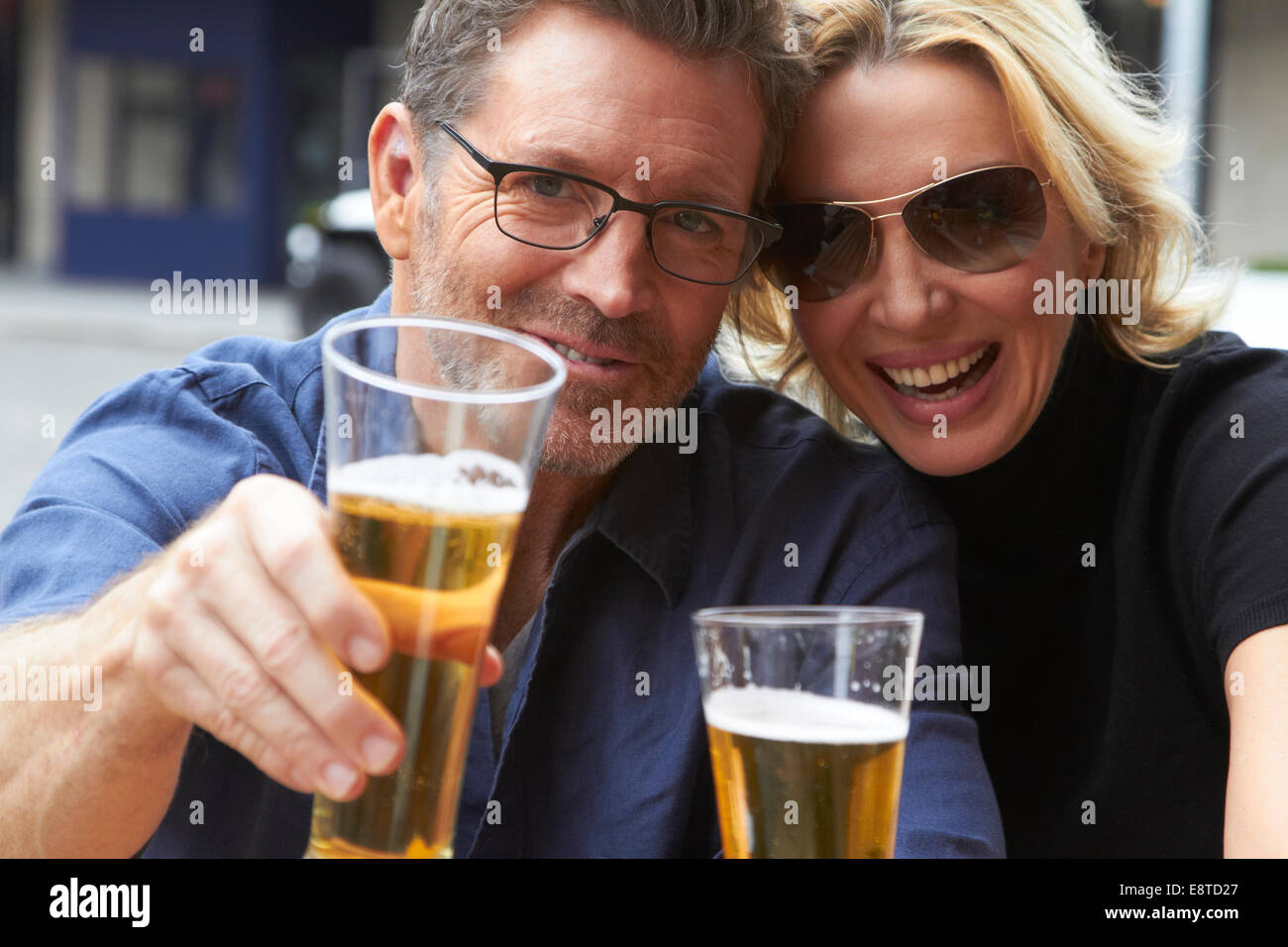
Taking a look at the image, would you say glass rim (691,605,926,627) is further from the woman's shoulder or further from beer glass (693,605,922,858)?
the woman's shoulder

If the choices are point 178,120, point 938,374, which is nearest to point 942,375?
point 938,374

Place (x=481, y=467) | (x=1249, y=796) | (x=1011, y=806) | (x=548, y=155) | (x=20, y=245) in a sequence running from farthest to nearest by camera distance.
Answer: (x=20, y=245), (x=1011, y=806), (x=548, y=155), (x=1249, y=796), (x=481, y=467)

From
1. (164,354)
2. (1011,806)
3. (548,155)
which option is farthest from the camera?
(164,354)

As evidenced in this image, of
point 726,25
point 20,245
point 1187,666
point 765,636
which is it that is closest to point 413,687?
point 765,636

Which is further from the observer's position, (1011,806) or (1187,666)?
(1011,806)

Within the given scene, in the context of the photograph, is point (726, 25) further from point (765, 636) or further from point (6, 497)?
point (6, 497)

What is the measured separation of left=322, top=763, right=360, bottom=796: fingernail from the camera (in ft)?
3.12

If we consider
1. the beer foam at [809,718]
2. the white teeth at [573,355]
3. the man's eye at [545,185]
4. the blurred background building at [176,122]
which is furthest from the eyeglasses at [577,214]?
the blurred background building at [176,122]

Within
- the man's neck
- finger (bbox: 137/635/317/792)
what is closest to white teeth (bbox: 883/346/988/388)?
the man's neck

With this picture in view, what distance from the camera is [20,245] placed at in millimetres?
22062

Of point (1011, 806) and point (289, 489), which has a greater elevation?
point (289, 489)

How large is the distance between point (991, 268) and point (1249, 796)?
88cm

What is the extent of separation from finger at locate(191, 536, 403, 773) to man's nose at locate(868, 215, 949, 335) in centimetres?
135

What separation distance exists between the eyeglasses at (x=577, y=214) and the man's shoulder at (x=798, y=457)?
315 mm
